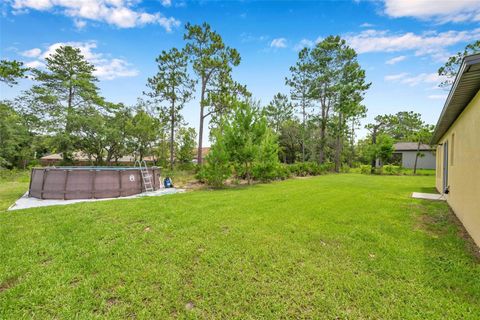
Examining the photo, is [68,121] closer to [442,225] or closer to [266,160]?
[266,160]

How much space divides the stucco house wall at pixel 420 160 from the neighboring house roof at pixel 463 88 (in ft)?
87.8

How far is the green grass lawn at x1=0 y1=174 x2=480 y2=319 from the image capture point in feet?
7.92

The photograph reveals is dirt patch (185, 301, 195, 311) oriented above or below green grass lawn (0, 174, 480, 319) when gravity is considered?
below

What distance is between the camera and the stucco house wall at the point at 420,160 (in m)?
27.4

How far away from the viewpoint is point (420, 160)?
92.1 ft

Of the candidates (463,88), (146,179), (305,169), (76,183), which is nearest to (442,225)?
(463,88)

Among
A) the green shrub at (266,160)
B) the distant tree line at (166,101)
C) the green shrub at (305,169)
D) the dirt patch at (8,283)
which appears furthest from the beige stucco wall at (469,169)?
the green shrub at (305,169)

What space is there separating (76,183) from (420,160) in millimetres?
35073

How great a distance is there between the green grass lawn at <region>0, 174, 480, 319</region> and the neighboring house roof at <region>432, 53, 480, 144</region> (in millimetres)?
2613

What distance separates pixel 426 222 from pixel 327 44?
2137 centimetres

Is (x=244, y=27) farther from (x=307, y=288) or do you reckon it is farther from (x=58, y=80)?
(x=58, y=80)

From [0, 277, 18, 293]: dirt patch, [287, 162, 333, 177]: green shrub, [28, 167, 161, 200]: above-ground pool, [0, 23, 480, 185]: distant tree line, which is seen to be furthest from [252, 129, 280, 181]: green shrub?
[0, 277, 18, 293]: dirt patch

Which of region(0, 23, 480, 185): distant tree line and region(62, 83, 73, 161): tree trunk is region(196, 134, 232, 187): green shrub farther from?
region(62, 83, 73, 161): tree trunk

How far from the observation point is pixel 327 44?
21.8 meters
